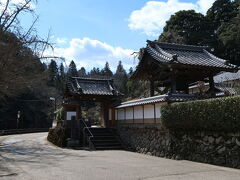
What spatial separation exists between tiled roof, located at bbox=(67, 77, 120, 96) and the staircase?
3.34 metres

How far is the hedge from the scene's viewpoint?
34.0 ft

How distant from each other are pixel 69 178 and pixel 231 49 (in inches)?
1646

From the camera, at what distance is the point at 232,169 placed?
10.1 meters

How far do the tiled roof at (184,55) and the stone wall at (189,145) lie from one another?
4031 mm

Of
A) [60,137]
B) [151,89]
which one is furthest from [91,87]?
[151,89]

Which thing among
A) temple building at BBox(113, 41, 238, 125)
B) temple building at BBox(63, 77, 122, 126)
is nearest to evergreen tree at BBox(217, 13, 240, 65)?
temple building at BBox(63, 77, 122, 126)

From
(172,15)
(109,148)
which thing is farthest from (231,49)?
(109,148)

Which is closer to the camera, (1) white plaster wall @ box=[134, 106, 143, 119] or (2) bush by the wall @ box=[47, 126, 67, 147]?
(1) white plaster wall @ box=[134, 106, 143, 119]

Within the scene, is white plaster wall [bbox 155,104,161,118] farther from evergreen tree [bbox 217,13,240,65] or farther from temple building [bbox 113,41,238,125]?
evergreen tree [bbox 217,13,240,65]

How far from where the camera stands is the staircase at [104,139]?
19141 mm

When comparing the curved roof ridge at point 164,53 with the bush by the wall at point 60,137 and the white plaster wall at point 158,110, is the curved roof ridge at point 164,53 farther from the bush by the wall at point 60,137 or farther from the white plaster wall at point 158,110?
the bush by the wall at point 60,137

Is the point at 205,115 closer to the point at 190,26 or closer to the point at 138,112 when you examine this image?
the point at 138,112

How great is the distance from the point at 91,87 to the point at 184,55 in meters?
9.95

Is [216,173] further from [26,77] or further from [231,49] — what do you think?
[231,49]
